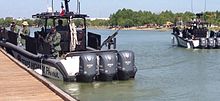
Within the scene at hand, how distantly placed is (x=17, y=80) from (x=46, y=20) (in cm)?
760

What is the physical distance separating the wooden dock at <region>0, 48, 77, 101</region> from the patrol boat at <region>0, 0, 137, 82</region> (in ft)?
8.42

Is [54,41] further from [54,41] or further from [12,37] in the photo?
[12,37]

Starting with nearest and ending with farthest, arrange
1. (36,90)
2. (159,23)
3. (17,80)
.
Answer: (36,90) → (17,80) → (159,23)

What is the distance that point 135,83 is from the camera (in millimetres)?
19000

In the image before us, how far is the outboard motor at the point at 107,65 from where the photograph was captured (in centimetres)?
Answer: 1797

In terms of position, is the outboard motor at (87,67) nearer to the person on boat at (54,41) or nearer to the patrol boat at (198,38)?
the person on boat at (54,41)

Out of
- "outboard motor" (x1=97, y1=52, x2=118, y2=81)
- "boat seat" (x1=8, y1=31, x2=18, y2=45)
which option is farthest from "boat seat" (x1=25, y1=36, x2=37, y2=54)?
"outboard motor" (x1=97, y1=52, x2=118, y2=81)

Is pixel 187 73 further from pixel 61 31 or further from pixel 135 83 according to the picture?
pixel 61 31

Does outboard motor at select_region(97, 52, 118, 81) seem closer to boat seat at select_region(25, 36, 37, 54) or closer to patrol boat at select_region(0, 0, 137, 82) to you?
patrol boat at select_region(0, 0, 137, 82)

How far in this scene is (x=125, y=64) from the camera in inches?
727

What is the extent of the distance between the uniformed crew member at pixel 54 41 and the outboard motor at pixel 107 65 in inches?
72.7

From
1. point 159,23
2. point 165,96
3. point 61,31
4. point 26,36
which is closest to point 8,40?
point 26,36

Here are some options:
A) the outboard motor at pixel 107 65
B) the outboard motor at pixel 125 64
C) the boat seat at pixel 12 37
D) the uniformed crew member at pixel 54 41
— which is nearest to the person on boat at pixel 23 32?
the boat seat at pixel 12 37

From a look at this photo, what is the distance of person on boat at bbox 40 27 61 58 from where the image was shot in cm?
1875
